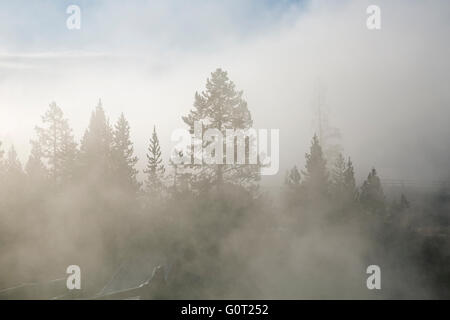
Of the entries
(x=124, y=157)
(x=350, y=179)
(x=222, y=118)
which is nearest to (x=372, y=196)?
(x=350, y=179)

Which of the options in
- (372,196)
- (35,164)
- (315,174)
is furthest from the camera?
(35,164)

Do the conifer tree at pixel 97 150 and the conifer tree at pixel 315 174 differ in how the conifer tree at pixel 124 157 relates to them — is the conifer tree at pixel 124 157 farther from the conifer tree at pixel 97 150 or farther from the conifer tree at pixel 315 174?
the conifer tree at pixel 315 174

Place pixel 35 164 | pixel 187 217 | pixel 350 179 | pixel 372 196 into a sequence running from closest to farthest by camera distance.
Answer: pixel 187 217
pixel 372 196
pixel 350 179
pixel 35 164

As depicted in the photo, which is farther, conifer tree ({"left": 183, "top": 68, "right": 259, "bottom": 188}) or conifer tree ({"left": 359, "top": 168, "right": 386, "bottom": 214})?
conifer tree ({"left": 359, "top": 168, "right": 386, "bottom": 214})

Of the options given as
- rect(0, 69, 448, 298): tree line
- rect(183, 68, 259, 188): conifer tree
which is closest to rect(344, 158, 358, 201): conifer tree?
rect(0, 69, 448, 298): tree line

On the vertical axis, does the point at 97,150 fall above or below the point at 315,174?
above

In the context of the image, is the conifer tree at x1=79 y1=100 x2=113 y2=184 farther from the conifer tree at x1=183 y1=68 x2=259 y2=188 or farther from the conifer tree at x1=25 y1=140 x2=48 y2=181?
the conifer tree at x1=183 y1=68 x2=259 y2=188

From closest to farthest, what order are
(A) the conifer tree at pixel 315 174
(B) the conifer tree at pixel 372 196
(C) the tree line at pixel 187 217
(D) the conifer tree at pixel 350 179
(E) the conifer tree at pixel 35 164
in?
(C) the tree line at pixel 187 217 → (A) the conifer tree at pixel 315 174 → (B) the conifer tree at pixel 372 196 → (D) the conifer tree at pixel 350 179 → (E) the conifer tree at pixel 35 164

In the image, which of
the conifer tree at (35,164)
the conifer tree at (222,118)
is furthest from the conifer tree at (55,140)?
the conifer tree at (222,118)

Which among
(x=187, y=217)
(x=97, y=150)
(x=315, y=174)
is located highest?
(x=97, y=150)

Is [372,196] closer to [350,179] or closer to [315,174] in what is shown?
[350,179]

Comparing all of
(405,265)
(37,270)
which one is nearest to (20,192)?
(37,270)

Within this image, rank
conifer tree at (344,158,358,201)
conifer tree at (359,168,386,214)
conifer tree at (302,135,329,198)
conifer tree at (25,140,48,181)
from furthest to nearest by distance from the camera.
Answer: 1. conifer tree at (25,140,48,181)
2. conifer tree at (344,158,358,201)
3. conifer tree at (359,168,386,214)
4. conifer tree at (302,135,329,198)
